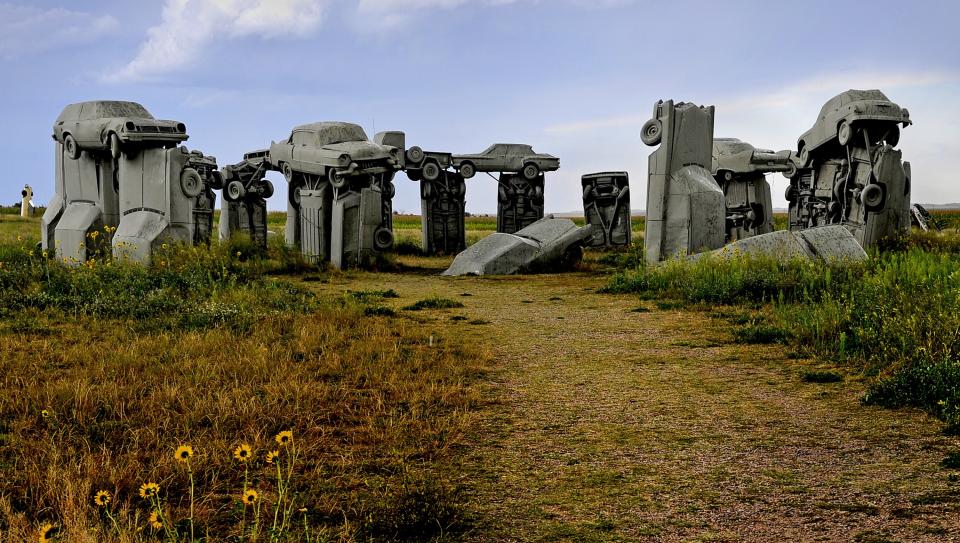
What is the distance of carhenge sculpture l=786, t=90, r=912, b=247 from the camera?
57.8 feet

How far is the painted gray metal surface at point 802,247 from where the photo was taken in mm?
13508

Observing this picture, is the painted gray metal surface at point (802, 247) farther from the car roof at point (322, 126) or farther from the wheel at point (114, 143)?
the wheel at point (114, 143)

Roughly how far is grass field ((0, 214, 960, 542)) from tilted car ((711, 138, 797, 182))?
12008 millimetres

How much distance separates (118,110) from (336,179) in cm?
444

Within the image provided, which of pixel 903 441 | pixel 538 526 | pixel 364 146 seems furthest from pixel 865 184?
pixel 538 526

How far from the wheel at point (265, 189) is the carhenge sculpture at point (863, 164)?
14358 mm

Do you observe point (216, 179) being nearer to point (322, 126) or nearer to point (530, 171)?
point (322, 126)

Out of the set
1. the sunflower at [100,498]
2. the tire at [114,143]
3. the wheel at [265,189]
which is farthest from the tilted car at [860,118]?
the sunflower at [100,498]

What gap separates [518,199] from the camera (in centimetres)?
2631

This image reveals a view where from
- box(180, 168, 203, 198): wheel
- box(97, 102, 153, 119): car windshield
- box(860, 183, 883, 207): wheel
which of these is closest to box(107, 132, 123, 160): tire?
box(97, 102, 153, 119): car windshield

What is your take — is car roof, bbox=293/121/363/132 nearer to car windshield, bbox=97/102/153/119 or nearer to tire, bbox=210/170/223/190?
car windshield, bbox=97/102/153/119

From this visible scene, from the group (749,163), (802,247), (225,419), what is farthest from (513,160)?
(225,419)

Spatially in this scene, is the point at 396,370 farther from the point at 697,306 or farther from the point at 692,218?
the point at 692,218

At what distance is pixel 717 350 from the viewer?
8.83m
